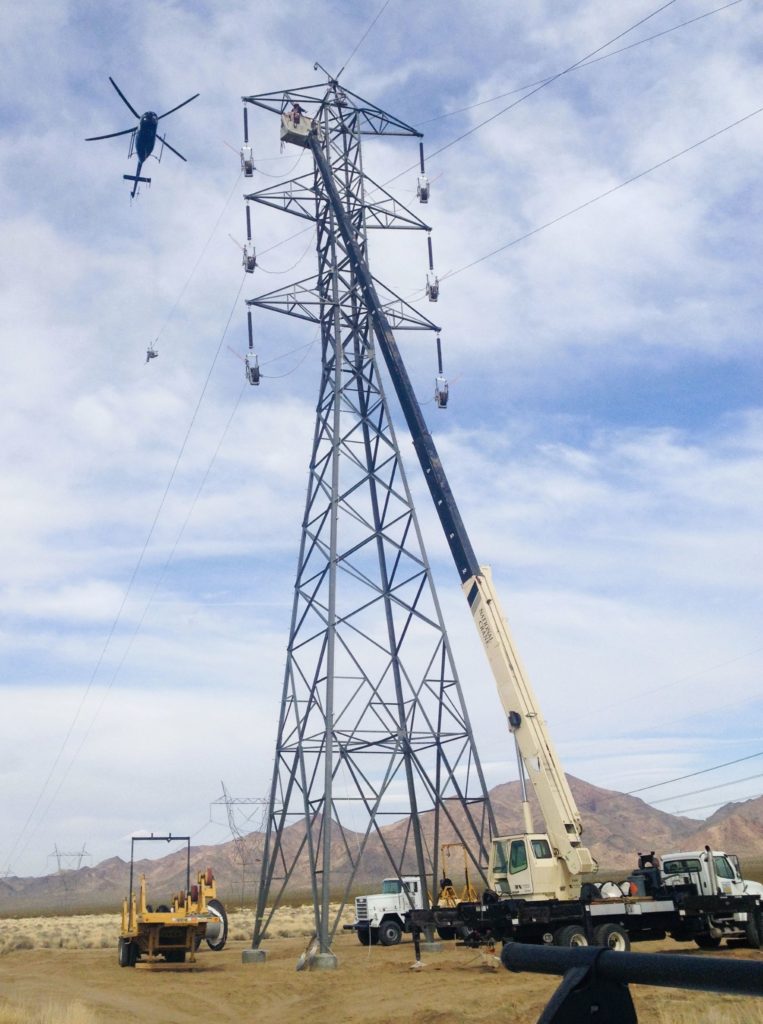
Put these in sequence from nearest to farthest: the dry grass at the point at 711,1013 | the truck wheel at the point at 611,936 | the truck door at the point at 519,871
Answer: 1. the dry grass at the point at 711,1013
2. the truck wheel at the point at 611,936
3. the truck door at the point at 519,871

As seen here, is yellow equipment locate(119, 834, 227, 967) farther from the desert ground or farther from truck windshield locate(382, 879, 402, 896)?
truck windshield locate(382, 879, 402, 896)

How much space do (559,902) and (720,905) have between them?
4.74 m

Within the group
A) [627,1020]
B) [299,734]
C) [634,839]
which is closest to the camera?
[627,1020]

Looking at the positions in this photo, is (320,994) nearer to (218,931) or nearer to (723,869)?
(723,869)

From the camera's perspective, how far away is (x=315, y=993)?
19031 millimetres

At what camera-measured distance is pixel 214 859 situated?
186 metres

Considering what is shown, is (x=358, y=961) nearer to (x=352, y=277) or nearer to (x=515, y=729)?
(x=515, y=729)

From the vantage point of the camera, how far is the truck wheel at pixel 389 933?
29.6 metres

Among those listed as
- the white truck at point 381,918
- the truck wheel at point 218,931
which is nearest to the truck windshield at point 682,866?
the white truck at point 381,918

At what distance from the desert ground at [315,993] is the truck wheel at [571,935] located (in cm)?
103

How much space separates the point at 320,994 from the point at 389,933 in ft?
38.1

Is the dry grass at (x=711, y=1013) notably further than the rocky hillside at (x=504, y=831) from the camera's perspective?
No

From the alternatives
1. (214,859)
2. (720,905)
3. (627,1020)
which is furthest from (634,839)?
(627,1020)

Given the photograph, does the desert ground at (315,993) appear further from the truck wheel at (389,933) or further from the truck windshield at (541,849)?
the truck windshield at (541,849)
